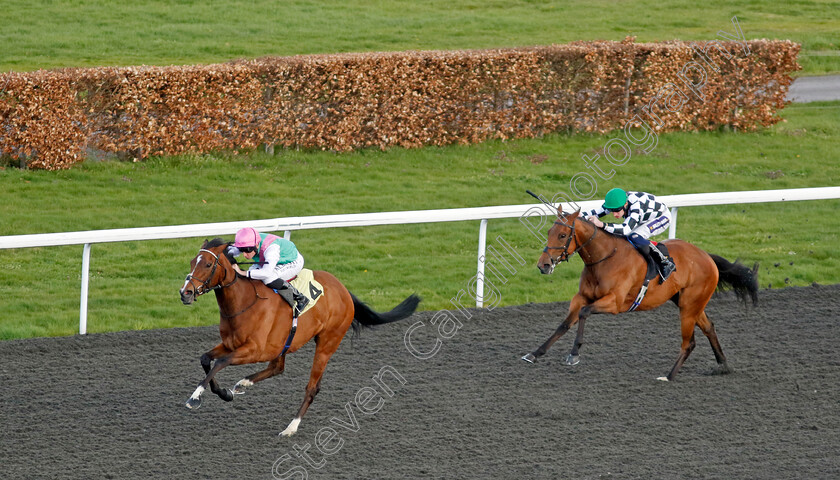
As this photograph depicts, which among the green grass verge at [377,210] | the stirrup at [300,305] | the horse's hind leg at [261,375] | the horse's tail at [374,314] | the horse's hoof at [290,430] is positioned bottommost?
the green grass verge at [377,210]

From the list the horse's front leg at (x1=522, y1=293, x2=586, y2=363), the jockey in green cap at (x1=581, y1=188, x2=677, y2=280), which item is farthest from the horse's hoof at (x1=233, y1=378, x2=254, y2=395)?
the jockey in green cap at (x1=581, y1=188, x2=677, y2=280)

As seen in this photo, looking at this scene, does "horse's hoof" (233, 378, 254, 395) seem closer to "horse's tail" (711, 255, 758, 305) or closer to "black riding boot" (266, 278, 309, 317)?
"black riding boot" (266, 278, 309, 317)

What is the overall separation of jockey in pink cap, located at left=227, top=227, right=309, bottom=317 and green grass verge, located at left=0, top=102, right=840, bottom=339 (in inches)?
78.5

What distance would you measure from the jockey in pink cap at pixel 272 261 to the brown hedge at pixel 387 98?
4664mm

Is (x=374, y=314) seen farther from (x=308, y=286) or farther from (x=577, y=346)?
(x=577, y=346)

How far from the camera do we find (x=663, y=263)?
226 inches

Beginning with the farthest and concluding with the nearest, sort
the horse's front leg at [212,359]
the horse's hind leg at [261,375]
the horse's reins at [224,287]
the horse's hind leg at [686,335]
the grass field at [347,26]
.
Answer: the grass field at [347,26] < the horse's hind leg at [686,335] < the horse's hind leg at [261,375] < the horse's front leg at [212,359] < the horse's reins at [224,287]

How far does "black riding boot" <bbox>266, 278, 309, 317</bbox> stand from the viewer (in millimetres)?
4852

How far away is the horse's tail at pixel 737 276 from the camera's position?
6.12 metres

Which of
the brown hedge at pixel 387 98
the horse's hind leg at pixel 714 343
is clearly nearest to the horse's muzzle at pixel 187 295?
the horse's hind leg at pixel 714 343

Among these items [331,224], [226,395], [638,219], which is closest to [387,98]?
[331,224]

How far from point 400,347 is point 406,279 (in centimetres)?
144

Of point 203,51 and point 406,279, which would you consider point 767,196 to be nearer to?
point 406,279

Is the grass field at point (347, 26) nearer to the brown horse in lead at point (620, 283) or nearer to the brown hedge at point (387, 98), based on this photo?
the brown hedge at point (387, 98)
